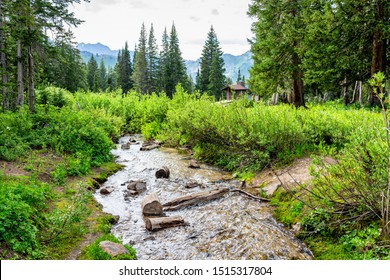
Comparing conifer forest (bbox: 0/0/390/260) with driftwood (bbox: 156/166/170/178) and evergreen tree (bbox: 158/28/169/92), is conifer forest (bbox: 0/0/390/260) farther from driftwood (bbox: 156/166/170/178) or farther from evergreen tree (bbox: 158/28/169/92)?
evergreen tree (bbox: 158/28/169/92)

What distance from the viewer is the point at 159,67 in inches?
2542

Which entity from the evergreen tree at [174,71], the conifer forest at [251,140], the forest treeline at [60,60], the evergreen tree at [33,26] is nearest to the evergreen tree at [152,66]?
the forest treeline at [60,60]

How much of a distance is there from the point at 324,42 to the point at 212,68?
42383 mm

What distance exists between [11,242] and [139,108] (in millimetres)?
22747

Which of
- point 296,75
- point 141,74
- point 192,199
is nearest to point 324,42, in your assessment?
point 296,75

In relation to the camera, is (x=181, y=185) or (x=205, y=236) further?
(x=181, y=185)

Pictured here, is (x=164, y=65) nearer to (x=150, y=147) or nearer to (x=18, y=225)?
(x=150, y=147)

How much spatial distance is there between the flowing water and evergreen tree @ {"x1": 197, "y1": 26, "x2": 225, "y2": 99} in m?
48.7

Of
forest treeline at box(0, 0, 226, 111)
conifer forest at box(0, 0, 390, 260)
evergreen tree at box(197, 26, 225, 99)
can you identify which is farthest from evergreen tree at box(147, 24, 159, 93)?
conifer forest at box(0, 0, 390, 260)

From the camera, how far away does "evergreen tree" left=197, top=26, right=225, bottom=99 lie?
192 ft

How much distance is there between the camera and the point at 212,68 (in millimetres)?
58969
